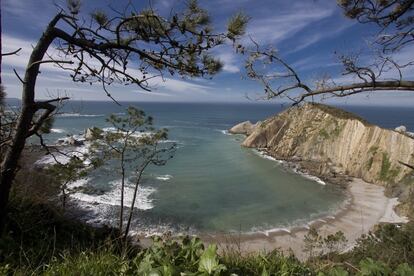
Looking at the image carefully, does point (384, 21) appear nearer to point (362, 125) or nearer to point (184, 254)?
point (184, 254)

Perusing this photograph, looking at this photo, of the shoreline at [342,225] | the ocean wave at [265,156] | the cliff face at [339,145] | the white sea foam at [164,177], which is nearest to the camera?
the shoreline at [342,225]

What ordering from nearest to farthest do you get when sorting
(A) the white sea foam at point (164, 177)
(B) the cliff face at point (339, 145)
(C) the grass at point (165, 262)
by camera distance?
(C) the grass at point (165, 262)
(A) the white sea foam at point (164, 177)
(B) the cliff face at point (339, 145)

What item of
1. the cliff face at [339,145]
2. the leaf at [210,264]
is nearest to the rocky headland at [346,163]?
the cliff face at [339,145]

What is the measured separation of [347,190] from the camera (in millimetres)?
33312

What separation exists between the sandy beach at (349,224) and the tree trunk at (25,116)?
1246 centimetres

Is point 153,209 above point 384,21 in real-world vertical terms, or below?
below

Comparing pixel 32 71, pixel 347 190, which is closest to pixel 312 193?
pixel 347 190

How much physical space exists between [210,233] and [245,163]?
75.8ft

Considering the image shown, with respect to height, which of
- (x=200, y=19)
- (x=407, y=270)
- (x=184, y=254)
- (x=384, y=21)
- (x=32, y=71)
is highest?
(x=384, y=21)

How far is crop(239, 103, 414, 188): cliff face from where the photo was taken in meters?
36.2

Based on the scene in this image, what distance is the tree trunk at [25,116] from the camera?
411cm

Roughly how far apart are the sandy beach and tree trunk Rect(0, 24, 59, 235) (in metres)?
12.5

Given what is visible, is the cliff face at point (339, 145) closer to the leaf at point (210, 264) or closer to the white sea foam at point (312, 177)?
the white sea foam at point (312, 177)

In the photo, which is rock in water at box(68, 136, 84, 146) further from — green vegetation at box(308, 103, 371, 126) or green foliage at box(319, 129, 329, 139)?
green vegetation at box(308, 103, 371, 126)
